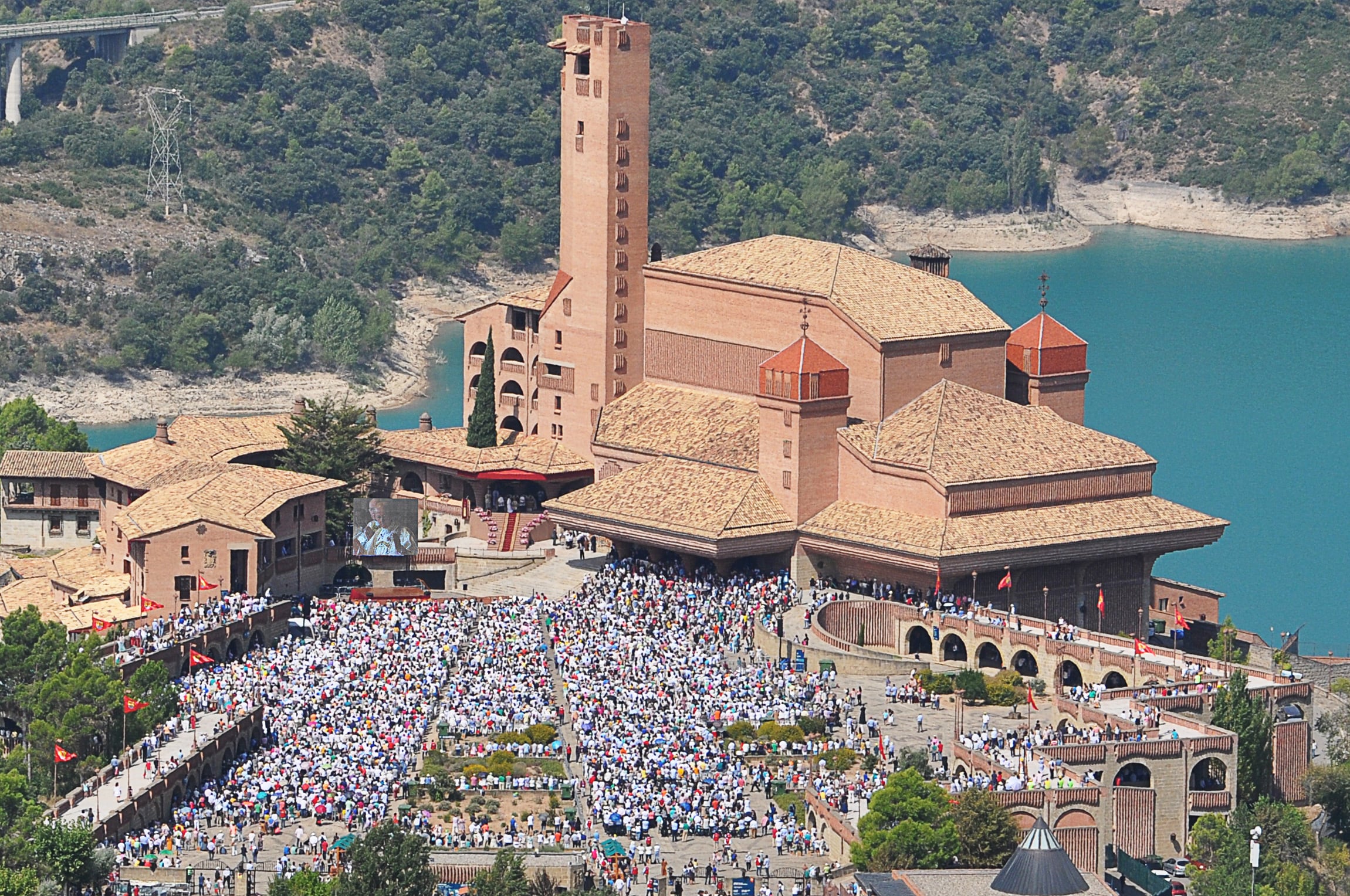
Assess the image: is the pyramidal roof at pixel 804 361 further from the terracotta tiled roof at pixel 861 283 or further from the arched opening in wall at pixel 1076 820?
the arched opening in wall at pixel 1076 820

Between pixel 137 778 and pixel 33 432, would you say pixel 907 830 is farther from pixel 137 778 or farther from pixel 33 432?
pixel 33 432

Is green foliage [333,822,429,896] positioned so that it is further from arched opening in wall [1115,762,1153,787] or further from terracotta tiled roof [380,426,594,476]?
terracotta tiled roof [380,426,594,476]

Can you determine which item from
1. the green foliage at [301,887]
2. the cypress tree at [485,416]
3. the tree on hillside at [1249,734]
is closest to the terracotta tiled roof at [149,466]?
the cypress tree at [485,416]

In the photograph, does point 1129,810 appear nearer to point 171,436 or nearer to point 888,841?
point 888,841

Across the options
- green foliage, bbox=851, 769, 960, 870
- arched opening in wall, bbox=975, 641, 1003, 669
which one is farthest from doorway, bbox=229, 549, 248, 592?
green foliage, bbox=851, 769, 960, 870

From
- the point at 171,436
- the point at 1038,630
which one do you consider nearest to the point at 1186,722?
the point at 1038,630

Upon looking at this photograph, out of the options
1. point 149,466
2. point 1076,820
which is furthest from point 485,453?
point 1076,820
